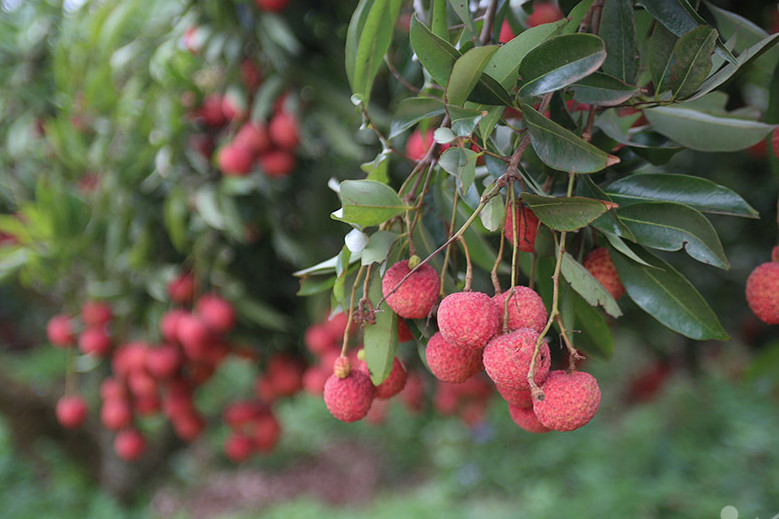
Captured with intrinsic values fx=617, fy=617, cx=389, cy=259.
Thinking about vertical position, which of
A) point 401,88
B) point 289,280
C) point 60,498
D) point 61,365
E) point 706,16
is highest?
point 706,16

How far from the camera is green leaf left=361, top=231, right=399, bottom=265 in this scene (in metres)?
0.44

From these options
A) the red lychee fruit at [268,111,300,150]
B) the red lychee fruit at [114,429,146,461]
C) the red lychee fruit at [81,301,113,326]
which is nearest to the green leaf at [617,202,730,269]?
the red lychee fruit at [268,111,300,150]

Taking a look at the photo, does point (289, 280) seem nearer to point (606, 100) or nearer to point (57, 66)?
point (57, 66)

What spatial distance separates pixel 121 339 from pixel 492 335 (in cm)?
115

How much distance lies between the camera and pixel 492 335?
43 cm

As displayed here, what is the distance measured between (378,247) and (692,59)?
0.25m

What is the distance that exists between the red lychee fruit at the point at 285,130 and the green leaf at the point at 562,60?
721 millimetres

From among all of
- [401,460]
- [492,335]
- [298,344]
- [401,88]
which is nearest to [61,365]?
[401,460]

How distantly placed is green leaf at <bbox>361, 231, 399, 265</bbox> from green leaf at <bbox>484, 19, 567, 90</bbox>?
138mm

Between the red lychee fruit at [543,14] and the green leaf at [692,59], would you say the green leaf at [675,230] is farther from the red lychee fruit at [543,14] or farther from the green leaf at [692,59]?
the red lychee fruit at [543,14]

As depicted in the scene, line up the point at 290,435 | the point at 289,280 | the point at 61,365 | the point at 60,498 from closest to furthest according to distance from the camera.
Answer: the point at 289,280 < the point at 60,498 < the point at 61,365 < the point at 290,435

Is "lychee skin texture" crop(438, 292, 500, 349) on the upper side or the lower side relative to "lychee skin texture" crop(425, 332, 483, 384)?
upper

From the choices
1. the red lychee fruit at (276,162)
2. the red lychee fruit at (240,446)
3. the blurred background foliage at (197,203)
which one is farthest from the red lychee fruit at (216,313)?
the red lychee fruit at (240,446)

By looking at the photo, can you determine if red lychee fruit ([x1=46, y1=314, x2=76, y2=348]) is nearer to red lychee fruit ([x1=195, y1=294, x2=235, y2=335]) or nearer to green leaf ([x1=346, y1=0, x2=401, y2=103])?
red lychee fruit ([x1=195, y1=294, x2=235, y2=335])
